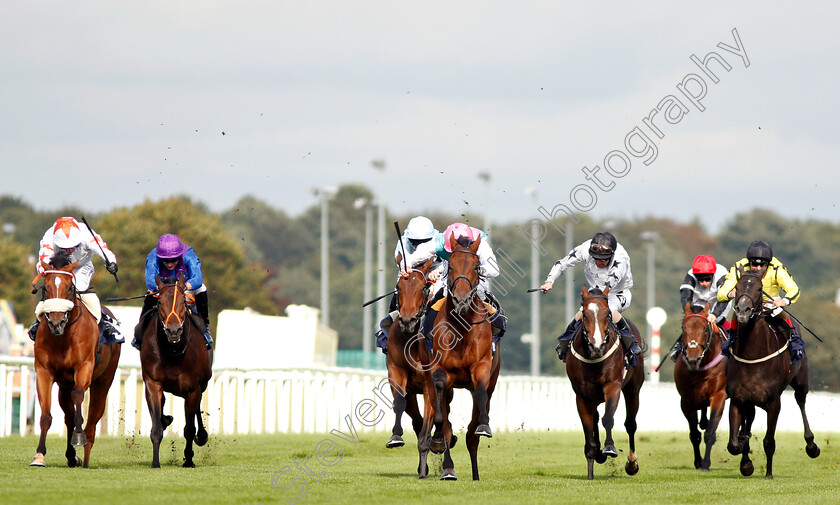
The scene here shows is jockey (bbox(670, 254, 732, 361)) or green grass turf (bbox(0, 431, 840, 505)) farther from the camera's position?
jockey (bbox(670, 254, 732, 361))

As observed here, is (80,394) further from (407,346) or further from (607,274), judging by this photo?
(607,274)

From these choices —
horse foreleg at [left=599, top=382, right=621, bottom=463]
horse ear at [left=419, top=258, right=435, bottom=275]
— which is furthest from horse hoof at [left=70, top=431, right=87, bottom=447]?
horse foreleg at [left=599, top=382, right=621, bottom=463]

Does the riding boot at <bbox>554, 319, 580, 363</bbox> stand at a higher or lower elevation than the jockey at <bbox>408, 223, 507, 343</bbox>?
lower

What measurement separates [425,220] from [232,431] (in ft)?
30.0

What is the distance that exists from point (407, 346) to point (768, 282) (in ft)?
13.2

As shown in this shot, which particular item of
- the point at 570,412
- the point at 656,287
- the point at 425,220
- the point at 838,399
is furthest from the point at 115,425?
the point at 656,287

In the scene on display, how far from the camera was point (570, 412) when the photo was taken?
98.5 ft

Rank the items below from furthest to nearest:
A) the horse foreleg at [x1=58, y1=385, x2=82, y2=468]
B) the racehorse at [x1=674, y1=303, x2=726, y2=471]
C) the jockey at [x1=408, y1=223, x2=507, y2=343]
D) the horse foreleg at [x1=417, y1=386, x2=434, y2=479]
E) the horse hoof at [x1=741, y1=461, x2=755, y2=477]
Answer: the racehorse at [x1=674, y1=303, x2=726, y2=471]
the horse hoof at [x1=741, y1=461, x2=755, y2=477]
the horse foreleg at [x1=58, y1=385, x2=82, y2=468]
the jockey at [x1=408, y1=223, x2=507, y2=343]
the horse foreleg at [x1=417, y1=386, x2=434, y2=479]

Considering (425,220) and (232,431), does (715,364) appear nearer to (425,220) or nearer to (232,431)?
(425,220)

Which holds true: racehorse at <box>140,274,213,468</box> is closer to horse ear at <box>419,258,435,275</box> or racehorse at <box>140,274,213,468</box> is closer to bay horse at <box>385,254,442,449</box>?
bay horse at <box>385,254,442,449</box>

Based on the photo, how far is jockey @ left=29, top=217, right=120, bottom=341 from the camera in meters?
12.6

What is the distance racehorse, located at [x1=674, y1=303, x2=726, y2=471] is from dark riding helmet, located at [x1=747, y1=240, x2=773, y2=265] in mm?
972

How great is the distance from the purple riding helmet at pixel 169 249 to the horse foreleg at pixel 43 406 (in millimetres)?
1550

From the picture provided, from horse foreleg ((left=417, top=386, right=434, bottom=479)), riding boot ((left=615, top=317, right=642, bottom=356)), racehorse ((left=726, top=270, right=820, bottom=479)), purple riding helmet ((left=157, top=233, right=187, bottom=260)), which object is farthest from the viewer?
racehorse ((left=726, top=270, right=820, bottom=479))
